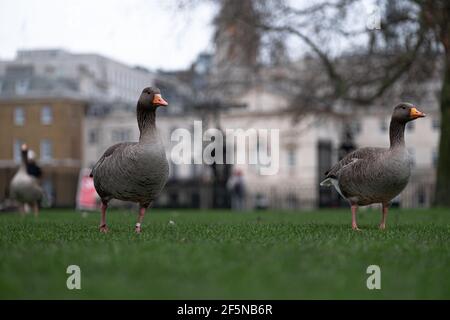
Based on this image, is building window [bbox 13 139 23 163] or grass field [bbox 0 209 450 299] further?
building window [bbox 13 139 23 163]

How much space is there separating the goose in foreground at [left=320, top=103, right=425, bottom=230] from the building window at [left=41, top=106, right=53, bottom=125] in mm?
75548

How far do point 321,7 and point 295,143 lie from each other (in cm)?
4621

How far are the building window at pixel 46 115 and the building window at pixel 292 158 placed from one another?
28.9 meters

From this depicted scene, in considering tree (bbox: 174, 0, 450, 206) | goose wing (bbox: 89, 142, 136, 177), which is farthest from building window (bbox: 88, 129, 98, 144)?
goose wing (bbox: 89, 142, 136, 177)

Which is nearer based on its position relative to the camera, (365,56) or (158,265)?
Result: (158,265)

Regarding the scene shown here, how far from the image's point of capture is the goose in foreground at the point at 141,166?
361 inches

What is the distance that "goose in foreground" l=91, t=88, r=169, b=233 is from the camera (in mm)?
9172

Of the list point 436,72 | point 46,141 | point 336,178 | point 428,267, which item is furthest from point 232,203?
point 46,141

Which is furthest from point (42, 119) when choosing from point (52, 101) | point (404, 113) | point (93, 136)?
point (404, 113)

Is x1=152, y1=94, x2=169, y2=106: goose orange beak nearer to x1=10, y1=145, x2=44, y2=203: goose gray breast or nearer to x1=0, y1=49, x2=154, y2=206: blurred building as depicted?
x1=10, y1=145, x2=44, y2=203: goose gray breast

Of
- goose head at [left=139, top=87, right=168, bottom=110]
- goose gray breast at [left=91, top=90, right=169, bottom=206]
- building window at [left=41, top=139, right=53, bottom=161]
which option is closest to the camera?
goose gray breast at [left=91, top=90, right=169, bottom=206]

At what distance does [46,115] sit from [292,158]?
29900 mm

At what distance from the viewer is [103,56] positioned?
87.1 meters
